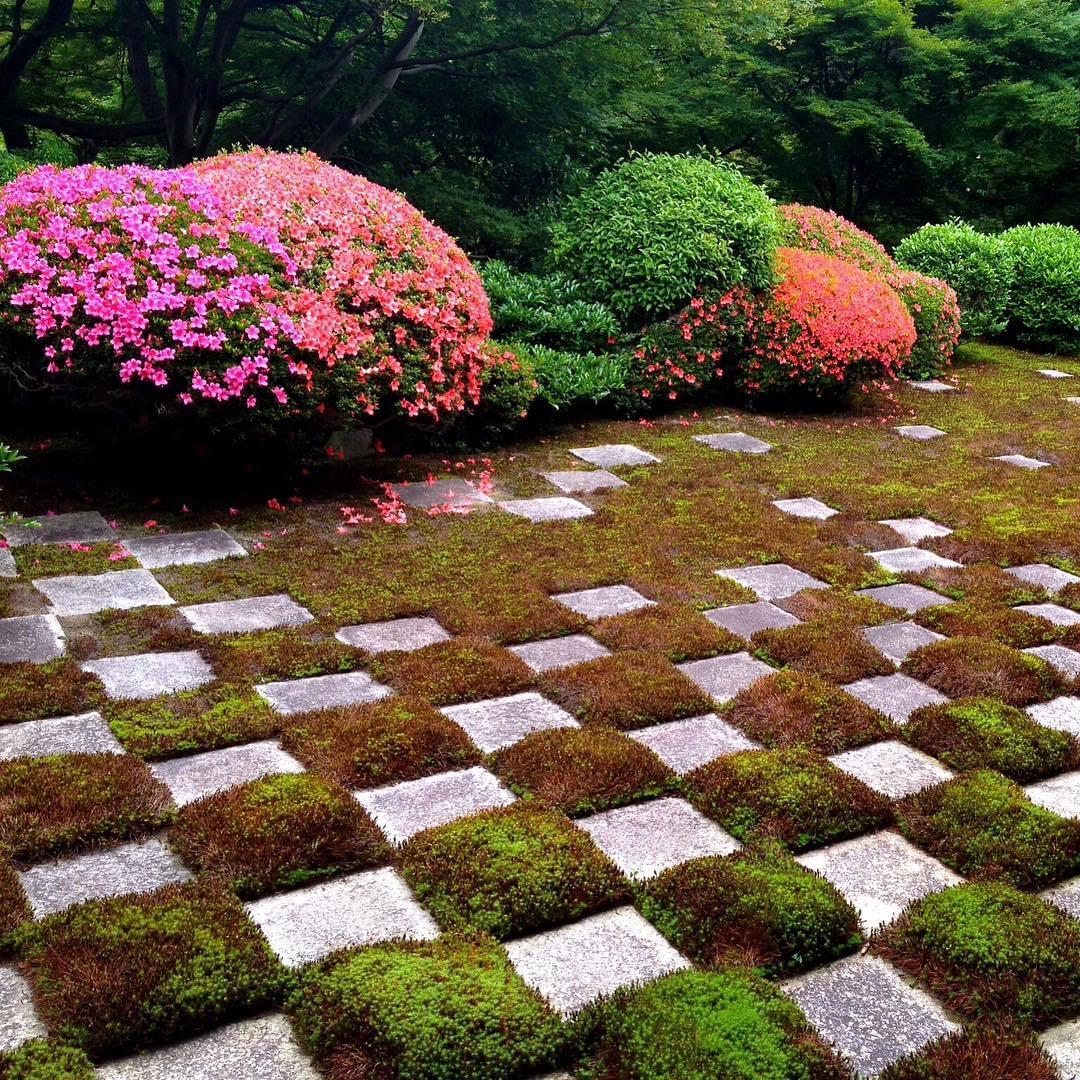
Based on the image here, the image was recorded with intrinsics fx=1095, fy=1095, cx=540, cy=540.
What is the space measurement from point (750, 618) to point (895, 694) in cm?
82

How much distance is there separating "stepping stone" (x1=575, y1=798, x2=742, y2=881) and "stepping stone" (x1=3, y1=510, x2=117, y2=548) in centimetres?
319

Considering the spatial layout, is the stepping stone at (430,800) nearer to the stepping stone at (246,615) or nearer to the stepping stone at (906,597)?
the stepping stone at (246,615)

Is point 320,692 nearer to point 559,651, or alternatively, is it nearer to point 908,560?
point 559,651

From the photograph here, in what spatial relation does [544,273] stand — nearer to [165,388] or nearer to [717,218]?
[717,218]

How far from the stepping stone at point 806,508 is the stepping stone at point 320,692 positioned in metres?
3.15

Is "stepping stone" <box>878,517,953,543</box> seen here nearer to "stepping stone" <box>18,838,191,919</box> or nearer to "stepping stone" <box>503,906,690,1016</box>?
"stepping stone" <box>503,906,690,1016</box>

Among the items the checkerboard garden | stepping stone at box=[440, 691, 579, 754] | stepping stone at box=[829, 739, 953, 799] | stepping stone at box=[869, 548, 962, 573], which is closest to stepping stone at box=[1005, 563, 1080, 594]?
the checkerboard garden

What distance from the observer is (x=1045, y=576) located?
5.26m

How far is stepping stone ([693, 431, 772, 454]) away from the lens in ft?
25.1

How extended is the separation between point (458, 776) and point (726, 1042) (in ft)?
4.13

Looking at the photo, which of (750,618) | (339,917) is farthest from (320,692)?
(750,618)

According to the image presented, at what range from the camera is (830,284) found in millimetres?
8883

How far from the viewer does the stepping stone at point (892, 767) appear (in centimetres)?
329

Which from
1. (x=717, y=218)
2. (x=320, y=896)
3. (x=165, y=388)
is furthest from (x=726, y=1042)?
(x=717, y=218)
